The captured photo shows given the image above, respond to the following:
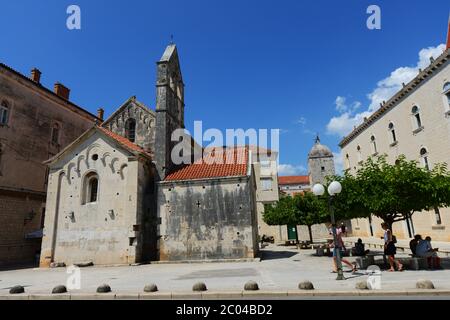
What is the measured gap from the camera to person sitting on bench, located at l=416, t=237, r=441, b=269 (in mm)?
11320

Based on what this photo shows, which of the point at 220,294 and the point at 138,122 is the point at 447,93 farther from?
the point at 138,122

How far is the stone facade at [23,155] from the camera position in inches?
841

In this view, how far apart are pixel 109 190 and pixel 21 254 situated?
978cm

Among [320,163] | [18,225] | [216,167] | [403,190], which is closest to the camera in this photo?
[403,190]

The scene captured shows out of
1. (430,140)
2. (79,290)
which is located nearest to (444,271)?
(79,290)

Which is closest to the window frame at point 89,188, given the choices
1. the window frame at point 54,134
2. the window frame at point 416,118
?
the window frame at point 54,134

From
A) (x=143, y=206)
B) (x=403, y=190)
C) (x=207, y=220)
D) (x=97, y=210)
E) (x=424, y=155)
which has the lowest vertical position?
(x=207, y=220)

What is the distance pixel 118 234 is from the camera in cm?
1841

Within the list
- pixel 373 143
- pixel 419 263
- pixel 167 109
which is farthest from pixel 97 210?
pixel 373 143

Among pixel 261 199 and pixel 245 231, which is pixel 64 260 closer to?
pixel 245 231

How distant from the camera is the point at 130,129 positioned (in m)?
24.2

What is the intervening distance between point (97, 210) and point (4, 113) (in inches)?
442
